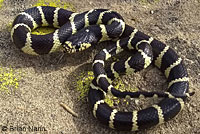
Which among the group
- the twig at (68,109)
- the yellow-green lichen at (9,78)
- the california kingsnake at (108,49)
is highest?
the california kingsnake at (108,49)

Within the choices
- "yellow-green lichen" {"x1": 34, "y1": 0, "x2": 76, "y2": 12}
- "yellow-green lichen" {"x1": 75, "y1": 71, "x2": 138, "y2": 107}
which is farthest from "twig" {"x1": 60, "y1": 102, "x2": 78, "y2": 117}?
"yellow-green lichen" {"x1": 34, "y1": 0, "x2": 76, "y2": 12}

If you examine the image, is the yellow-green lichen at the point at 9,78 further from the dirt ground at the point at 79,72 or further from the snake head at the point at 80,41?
the snake head at the point at 80,41

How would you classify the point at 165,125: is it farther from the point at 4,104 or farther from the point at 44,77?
the point at 4,104

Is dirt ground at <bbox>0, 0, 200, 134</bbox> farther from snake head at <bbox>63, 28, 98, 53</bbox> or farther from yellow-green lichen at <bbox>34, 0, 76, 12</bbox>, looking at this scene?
snake head at <bbox>63, 28, 98, 53</bbox>

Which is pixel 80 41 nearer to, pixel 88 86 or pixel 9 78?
pixel 88 86

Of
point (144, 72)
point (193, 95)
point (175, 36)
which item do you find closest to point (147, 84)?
point (144, 72)

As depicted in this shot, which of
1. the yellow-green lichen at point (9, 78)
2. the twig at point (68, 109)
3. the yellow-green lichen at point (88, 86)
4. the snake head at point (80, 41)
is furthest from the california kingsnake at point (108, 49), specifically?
the yellow-green lichen at point (9, 78)
